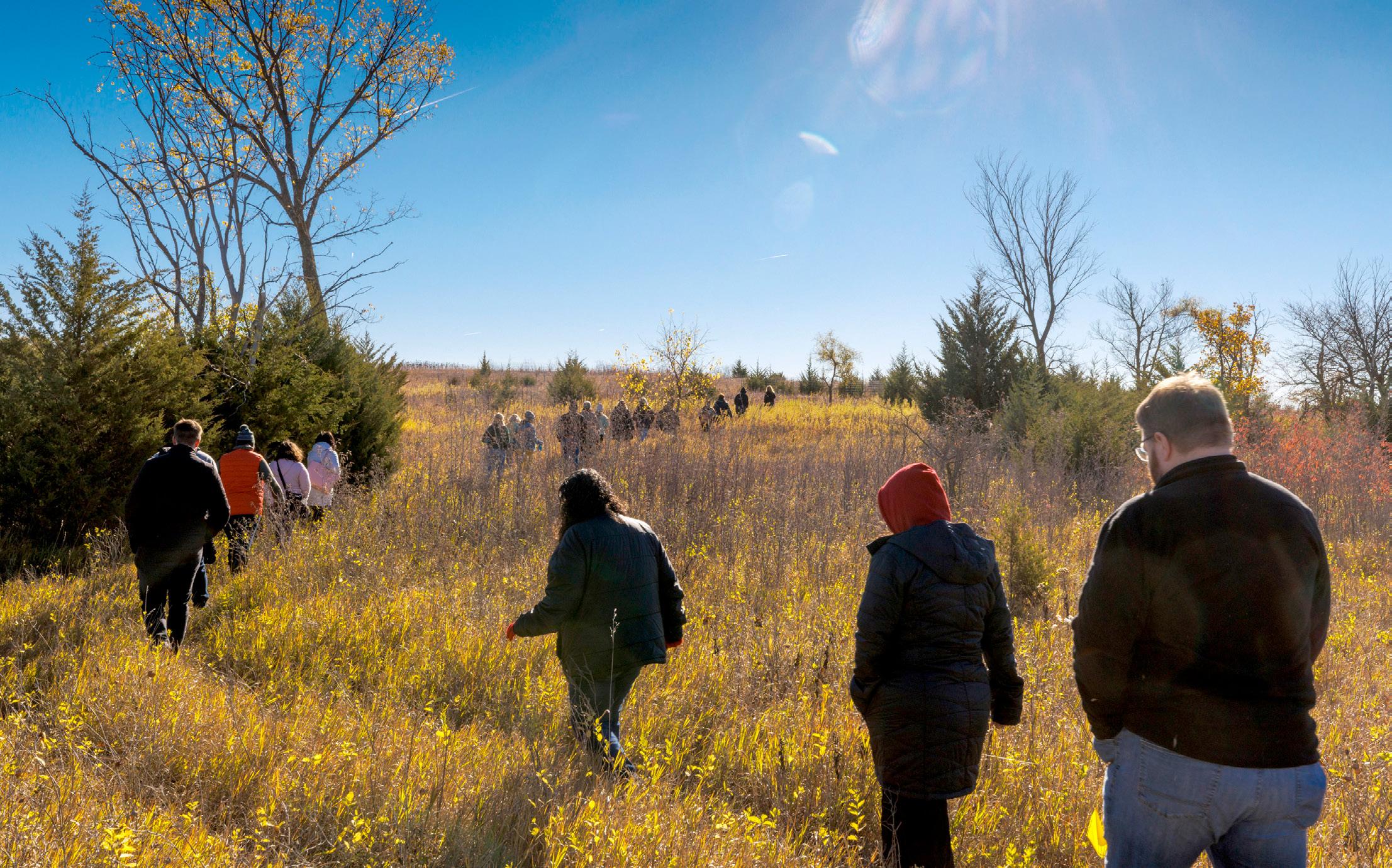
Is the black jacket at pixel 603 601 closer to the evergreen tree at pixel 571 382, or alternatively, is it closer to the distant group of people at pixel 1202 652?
the distant group of people at pixel 1202 652

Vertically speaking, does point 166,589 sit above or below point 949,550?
below

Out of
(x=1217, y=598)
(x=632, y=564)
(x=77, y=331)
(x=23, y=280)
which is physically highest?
(x=23, y=280)

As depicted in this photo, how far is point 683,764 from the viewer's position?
12.8ft

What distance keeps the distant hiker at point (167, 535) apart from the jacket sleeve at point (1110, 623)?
5.61 meters

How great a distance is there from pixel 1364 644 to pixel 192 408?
11.8m

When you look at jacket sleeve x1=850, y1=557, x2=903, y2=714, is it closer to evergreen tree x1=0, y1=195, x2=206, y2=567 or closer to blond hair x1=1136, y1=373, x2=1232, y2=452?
blond hair x1=1136, y1=373, x2=1232, y2=452

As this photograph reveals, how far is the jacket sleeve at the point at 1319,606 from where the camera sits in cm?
183

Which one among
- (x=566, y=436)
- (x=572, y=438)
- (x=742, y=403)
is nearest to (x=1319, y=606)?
(x=572, y=438)

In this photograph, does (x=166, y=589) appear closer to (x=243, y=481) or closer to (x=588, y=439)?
(x=243, y=481)

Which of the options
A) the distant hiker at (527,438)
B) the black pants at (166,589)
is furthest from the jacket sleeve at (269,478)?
the distant hiker at (527,438)

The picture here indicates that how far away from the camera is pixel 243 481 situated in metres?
6.84

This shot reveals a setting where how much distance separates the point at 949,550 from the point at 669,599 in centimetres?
169

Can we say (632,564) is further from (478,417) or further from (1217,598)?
(478,417)

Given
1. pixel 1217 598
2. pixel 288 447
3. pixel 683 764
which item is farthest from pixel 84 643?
pixel 1217 598
